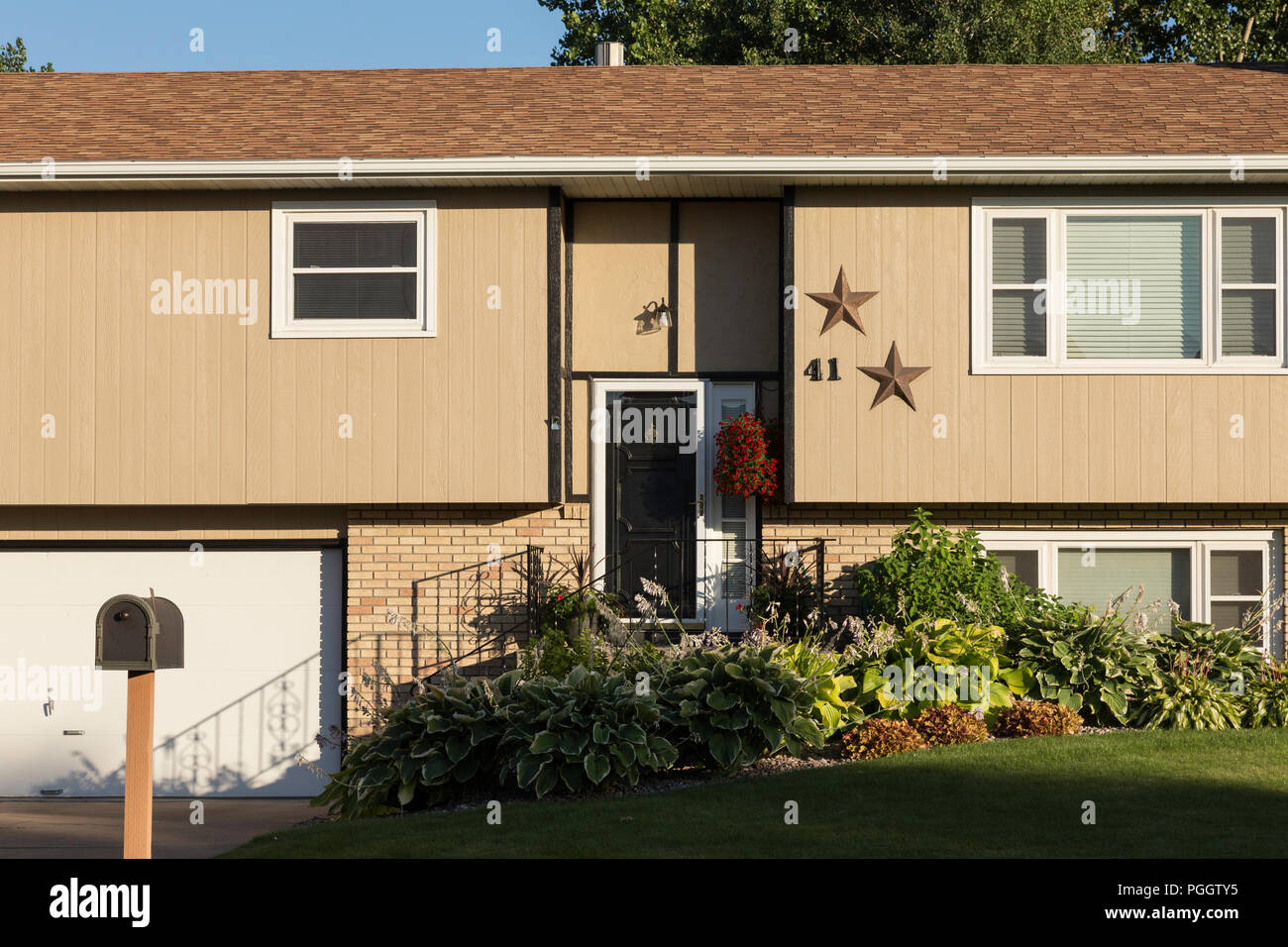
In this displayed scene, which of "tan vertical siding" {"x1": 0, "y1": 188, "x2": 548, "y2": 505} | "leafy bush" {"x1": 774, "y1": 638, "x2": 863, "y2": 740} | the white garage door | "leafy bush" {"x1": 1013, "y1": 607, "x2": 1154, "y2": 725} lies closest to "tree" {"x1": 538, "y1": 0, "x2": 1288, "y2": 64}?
"tan vertical siding" {"x1": 0, "y1": 188, "x2": 548, "y2": 505}

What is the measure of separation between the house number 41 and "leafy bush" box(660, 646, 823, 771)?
2892mm

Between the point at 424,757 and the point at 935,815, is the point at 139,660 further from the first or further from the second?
the point at 935,815

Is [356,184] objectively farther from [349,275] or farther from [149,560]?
[149,560]

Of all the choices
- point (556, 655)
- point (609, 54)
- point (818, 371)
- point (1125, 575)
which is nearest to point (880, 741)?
point (556, 655)

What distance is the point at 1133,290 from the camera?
10.5 meters

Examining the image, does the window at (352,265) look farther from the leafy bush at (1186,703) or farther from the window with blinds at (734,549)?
the leafy bush at (1186,703)

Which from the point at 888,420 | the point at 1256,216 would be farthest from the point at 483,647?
the point at 1256,216

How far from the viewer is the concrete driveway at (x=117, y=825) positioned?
26.6ft

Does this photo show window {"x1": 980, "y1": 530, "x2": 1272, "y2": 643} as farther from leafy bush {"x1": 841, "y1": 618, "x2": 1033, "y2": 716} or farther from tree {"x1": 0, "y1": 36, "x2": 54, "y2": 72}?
tree {"x1": 0, "y1": 36, "x2": 54, "y2": 72}

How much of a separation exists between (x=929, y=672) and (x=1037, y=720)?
31.6 inches

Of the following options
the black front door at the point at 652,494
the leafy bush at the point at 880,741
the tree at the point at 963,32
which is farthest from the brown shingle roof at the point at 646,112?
the tree at the point at 963,32

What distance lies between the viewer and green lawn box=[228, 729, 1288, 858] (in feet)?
20.4

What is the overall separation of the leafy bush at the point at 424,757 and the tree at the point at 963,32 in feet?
50.2

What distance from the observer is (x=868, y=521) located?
35.6 feet
